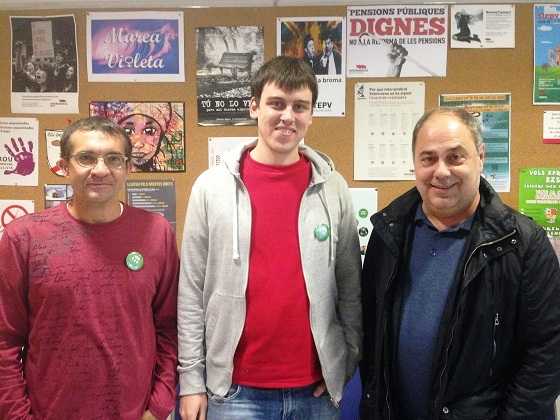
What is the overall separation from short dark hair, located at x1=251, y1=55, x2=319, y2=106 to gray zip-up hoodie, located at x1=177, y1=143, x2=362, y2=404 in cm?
22

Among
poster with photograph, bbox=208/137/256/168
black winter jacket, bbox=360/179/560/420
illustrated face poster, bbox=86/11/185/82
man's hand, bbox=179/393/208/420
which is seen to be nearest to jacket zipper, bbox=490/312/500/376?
black winter jacket, bbox=360/179/560/420

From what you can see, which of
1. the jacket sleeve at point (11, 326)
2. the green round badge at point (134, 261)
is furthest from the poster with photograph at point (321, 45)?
the jacket sleeve at point (11, 326)

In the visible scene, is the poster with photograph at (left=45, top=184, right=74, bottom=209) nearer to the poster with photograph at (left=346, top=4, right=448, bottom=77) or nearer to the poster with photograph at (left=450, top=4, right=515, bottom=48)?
the poster with photograph at (left=346, top=4, right=448, bottom=77)

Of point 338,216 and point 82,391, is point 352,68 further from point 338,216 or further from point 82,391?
point 82,391

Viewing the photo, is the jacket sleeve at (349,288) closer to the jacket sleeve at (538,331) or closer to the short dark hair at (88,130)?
the jacket sleeve at (538,331)

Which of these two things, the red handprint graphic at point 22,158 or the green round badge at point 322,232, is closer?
the green round badge at point 322,232

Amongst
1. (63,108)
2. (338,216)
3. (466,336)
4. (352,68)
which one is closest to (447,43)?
(352,68)

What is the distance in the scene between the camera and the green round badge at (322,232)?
54.9 inches

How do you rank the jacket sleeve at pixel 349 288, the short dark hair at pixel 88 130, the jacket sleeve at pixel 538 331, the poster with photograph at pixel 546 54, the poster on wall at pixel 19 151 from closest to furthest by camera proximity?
the jacket sleeve at pixel 538 331 < the short dark hair at pixel 88 130 < the jacket sleeve at pixel 349 288 < the poster with photograph at pixel 546 54 < the poster on wall at pixel 19 151

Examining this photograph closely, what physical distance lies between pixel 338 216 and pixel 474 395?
23.9 inches

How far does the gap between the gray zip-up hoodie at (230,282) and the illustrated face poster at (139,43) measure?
0.76 m

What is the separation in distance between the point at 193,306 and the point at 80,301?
31 cm

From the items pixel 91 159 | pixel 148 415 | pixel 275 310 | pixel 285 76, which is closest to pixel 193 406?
pixel 148 415

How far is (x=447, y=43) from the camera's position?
1.95 meters
